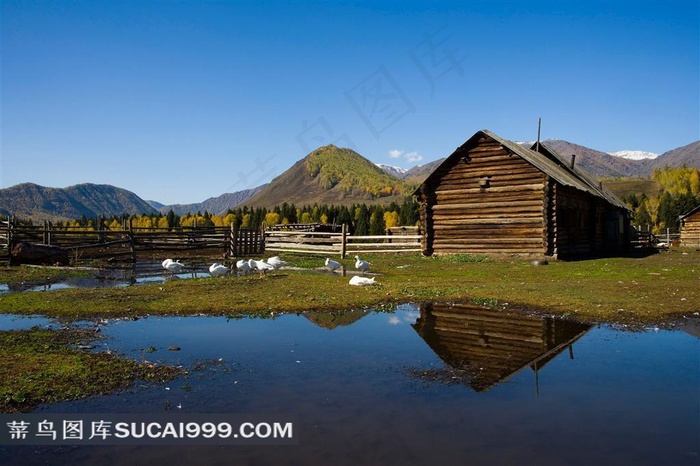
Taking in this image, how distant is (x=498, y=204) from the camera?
2881cm

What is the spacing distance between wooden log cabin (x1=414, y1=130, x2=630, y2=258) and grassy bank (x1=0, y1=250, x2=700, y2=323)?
7.58 metres

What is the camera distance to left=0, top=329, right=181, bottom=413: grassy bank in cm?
624

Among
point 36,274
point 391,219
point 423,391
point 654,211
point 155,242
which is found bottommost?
point 423,391

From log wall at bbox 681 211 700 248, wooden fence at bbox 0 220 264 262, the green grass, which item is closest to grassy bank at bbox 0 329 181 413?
the green grass

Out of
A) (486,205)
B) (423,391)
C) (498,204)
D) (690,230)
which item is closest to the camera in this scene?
(423,391)

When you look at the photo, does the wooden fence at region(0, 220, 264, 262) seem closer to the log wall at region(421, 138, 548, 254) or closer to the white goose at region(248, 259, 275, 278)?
the white goose at region(248, 259, 275, 278)

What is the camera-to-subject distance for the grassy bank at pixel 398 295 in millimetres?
12039

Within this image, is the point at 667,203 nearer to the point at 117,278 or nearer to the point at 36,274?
the point at 117,278

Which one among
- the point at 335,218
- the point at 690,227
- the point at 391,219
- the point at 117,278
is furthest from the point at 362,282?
the point at 391,219

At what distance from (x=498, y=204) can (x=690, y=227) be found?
39.5 meters

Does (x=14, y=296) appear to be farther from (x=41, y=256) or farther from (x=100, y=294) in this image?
(x=41, y=256)

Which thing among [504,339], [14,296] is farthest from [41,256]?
[504,339]

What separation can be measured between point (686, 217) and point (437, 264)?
44.9 meters

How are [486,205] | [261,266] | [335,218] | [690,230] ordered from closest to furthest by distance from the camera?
[261,266] → [486,205] → [690,230] → [335,218]
